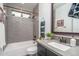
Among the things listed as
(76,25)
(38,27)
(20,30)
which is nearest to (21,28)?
(20,30)

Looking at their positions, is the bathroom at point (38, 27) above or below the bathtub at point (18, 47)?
above

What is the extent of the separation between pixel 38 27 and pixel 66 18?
0.54 meters

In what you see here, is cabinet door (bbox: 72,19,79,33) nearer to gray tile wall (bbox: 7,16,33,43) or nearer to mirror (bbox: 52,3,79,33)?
mirror (bbox: 52,3,79,33)

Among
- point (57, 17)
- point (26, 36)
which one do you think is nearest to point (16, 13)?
point (26, 36)

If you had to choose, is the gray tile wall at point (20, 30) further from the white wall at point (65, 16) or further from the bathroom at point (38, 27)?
the white wall at point (65, 16)

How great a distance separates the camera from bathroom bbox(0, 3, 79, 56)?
1.22 metres

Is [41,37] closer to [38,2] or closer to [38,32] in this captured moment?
[38,32]

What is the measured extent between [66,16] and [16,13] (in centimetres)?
95

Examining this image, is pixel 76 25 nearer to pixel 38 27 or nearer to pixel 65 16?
pixel 65 16

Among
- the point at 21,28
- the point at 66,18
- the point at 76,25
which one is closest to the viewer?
the point at 76,25

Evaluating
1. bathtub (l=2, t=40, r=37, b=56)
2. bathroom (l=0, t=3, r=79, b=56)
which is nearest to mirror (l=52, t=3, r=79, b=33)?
bathroom (l=0, t=3, r=79, b=56)

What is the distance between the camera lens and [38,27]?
137 centimetres

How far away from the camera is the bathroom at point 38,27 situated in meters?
1.22

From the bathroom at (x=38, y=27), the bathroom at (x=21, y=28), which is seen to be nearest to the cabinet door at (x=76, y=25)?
the bathroom at (x=38, y=27)
